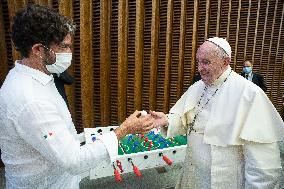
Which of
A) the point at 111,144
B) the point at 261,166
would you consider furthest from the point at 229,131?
the point at 111,144

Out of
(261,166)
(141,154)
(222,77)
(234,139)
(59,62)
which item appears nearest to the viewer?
(59,62)

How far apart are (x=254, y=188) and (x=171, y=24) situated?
3690mm

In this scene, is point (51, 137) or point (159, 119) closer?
point (51, 137)

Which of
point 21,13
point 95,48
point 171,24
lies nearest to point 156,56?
point 171,24

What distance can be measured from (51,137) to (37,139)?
0.08 meters

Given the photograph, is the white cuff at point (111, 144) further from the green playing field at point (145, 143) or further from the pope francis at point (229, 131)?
the green playing field at point (145, 143)

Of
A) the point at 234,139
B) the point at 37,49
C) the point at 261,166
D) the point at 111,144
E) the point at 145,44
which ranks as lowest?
the point at 261,166

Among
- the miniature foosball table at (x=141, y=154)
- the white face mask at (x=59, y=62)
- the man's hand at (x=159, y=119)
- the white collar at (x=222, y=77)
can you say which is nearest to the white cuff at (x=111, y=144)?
the white face mask at (x=59, y=62)

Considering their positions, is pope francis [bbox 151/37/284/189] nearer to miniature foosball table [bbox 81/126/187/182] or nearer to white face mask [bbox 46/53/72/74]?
miniature foosball table [bbox 81/126/187/182]

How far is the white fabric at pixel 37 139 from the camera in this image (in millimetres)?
1327

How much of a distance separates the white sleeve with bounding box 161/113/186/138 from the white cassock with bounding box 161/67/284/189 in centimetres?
3

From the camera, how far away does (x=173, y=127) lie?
2432 millimetres

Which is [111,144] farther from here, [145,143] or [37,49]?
[145,143]

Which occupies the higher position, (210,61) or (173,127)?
(210,61)
